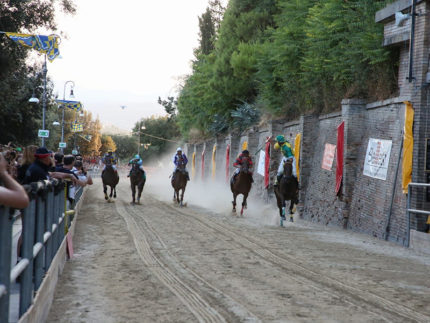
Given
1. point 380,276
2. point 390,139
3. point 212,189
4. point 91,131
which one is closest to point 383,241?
point 390,139

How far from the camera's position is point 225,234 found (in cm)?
1349

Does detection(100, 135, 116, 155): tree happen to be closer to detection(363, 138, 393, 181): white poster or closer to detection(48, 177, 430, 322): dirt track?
detection(363, 138, 393, 181): white poster

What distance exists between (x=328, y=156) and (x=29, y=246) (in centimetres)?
1576

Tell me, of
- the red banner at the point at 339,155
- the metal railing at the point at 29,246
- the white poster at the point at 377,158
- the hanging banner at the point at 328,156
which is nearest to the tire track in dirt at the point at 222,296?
the metal railing at the point at 29,246

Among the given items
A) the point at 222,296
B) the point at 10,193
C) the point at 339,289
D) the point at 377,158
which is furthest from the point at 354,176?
the point at 10,193

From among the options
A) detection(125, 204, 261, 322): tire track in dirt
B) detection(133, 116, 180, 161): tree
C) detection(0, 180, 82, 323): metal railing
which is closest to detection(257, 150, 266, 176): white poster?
detection(125, 204, 261, 322): tire track in dirt

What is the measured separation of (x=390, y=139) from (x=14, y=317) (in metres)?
12.4

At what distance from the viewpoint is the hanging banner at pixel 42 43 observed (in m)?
20.9

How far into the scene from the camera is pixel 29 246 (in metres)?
4.99

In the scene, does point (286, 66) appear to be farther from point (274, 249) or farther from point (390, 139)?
point (274, 249)

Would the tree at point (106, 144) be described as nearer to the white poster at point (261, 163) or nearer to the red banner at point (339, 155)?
the white poster at point (261, 163)

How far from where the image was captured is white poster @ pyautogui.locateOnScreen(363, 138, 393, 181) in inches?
601

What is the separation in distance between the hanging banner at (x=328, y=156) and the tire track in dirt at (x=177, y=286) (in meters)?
8.79

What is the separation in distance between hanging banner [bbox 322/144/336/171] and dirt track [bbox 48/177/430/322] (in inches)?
210
